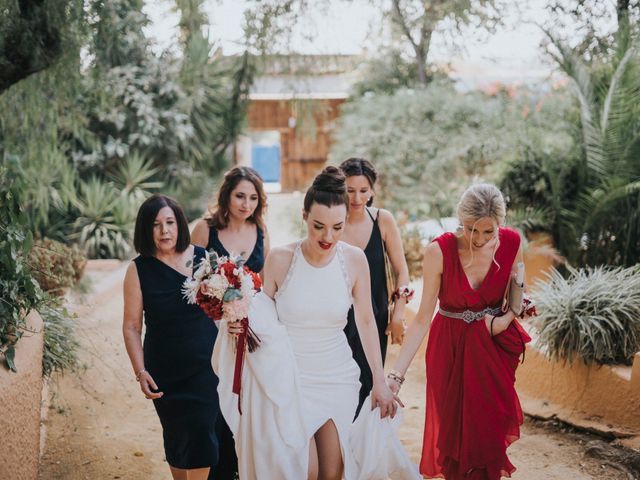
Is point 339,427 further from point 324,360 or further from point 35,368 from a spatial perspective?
point 35,368

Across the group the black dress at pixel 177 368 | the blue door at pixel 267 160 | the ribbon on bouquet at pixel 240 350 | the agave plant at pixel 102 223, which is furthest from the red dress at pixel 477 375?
the blue door at pixel 267 160

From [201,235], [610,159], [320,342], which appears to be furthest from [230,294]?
[610,159]

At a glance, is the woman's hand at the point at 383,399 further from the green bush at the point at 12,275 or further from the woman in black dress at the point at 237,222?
the green bush at the point at 12,275

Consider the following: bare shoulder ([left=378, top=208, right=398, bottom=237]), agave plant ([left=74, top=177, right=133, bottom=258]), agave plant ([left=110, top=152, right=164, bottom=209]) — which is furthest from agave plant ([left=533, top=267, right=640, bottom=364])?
agave plant ([left=110, top=152, right=164, bottom=209])

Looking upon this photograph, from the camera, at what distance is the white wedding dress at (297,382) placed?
371cm

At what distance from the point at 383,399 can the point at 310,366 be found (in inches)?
15.5

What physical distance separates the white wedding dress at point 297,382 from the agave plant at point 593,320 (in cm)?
298

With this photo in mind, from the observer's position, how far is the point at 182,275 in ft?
14.6

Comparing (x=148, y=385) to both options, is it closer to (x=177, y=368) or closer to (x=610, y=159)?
(x=177, y=368)

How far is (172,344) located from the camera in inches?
174

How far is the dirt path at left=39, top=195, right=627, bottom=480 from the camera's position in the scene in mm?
5551

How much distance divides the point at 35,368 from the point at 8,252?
0.65 metres

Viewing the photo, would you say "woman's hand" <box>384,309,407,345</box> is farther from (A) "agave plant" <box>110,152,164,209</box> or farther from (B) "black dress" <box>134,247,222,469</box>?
(A) "agave plant" <box>110,152,164,209</box>

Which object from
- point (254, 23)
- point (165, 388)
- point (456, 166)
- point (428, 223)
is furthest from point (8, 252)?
point (456, 166)
